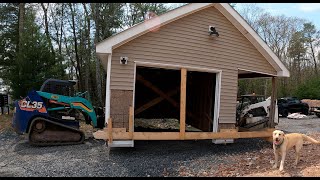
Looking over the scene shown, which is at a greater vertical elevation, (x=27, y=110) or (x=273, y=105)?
(x=273, y=105)

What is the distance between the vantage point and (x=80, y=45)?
29375 mm

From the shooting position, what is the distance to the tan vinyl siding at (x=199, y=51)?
8.20 m

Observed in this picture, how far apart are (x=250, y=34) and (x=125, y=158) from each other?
20.0ft

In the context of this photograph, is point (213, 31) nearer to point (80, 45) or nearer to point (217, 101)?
point (217, 101)

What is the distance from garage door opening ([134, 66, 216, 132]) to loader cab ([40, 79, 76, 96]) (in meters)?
2.63

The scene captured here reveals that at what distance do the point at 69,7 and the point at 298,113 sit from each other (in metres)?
24.0

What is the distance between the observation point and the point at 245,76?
13797 mm

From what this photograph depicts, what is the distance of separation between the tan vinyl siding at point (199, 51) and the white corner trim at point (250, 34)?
142mm

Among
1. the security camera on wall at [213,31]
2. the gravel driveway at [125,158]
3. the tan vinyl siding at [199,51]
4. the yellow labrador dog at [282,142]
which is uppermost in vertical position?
the security camera on wall at [213,31]

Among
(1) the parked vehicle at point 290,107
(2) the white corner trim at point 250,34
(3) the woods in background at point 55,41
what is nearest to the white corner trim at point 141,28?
(2) the white corner trim at point 250,34

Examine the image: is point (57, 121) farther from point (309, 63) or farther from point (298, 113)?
point (309, 63)

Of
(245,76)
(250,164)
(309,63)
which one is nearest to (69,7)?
(245,76)

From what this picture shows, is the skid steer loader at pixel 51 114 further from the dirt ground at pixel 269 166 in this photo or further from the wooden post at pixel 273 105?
the wooden post at pixel 273 105

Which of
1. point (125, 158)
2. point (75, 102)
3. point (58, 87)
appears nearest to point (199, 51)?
point (125, 158)
